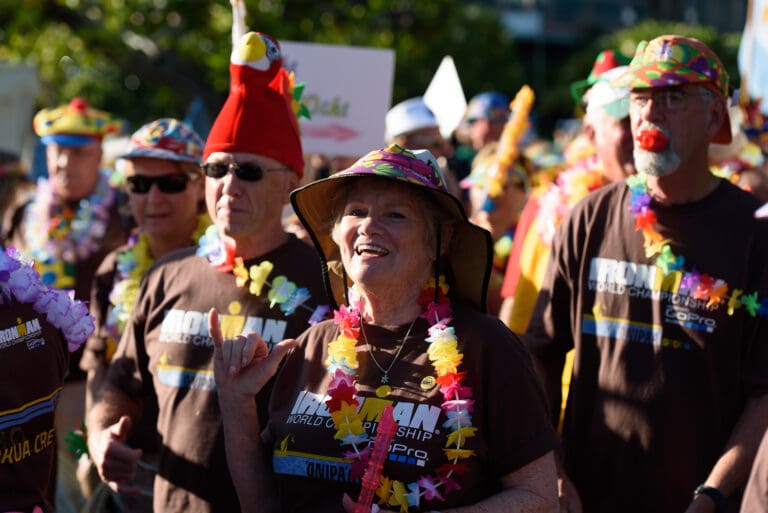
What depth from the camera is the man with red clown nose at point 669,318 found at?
147 inches

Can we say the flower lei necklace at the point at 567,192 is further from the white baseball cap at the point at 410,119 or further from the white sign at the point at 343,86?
the white baseball cap at the point at 410,119

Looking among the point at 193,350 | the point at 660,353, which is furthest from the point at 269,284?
the point at 660,353

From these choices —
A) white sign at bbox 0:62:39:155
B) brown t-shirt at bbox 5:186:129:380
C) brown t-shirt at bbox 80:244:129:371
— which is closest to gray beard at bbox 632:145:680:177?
brown t-shirt at bbox 80:244:129:371

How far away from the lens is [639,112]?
394 centimetres

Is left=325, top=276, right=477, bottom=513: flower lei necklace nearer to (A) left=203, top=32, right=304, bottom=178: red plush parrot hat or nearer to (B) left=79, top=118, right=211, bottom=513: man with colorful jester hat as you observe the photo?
(A) left=203, top=32, right=304, bottom=178: red plush parrot hat

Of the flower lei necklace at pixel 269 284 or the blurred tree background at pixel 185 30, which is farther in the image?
the blurred tree background at pixel 185 30

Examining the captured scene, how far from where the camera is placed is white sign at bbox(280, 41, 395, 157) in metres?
6.08

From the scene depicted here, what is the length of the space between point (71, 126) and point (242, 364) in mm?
4333

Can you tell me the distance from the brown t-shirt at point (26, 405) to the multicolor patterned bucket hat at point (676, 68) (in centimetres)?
214

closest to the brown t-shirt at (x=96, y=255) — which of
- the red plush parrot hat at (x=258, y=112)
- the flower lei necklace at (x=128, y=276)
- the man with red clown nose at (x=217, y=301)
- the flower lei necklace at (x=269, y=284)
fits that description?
the flower lei necklace at (x=128, y=276)

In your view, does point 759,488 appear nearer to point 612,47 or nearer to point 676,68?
point 676,68

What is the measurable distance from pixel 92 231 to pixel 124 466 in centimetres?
310

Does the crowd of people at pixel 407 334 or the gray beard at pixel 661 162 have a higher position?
the gray beard at pixel 661 162

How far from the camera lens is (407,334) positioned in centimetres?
324
